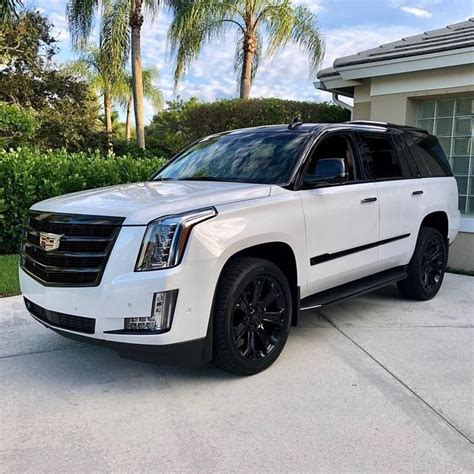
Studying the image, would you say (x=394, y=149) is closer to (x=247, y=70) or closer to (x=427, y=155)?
(x=427, y=155)

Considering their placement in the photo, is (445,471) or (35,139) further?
(35,139)

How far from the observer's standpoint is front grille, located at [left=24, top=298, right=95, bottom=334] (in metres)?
3.37

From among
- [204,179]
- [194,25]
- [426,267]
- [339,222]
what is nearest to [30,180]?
[204,179]

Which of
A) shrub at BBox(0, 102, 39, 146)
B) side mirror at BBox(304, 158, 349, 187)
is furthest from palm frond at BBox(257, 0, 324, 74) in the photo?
side mirror at BBox(304, 158, 349, 187)

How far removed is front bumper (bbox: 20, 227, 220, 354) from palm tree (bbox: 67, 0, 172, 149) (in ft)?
46.2

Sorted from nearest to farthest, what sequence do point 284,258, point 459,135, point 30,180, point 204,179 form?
point 284,258 < point 204,179 < point 30,180 < point 459,135

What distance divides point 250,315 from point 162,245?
0.94m

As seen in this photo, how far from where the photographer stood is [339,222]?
4477 mm

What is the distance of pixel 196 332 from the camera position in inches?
132

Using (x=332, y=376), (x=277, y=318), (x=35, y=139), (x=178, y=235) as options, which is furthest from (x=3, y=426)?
(x=35, y=139)

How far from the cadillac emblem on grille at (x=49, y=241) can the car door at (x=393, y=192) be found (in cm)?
301

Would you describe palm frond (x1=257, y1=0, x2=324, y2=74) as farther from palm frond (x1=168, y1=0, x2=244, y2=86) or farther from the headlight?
the headlight

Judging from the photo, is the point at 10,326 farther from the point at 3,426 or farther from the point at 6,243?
the point at 6,243

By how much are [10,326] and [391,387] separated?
11.9 feet
